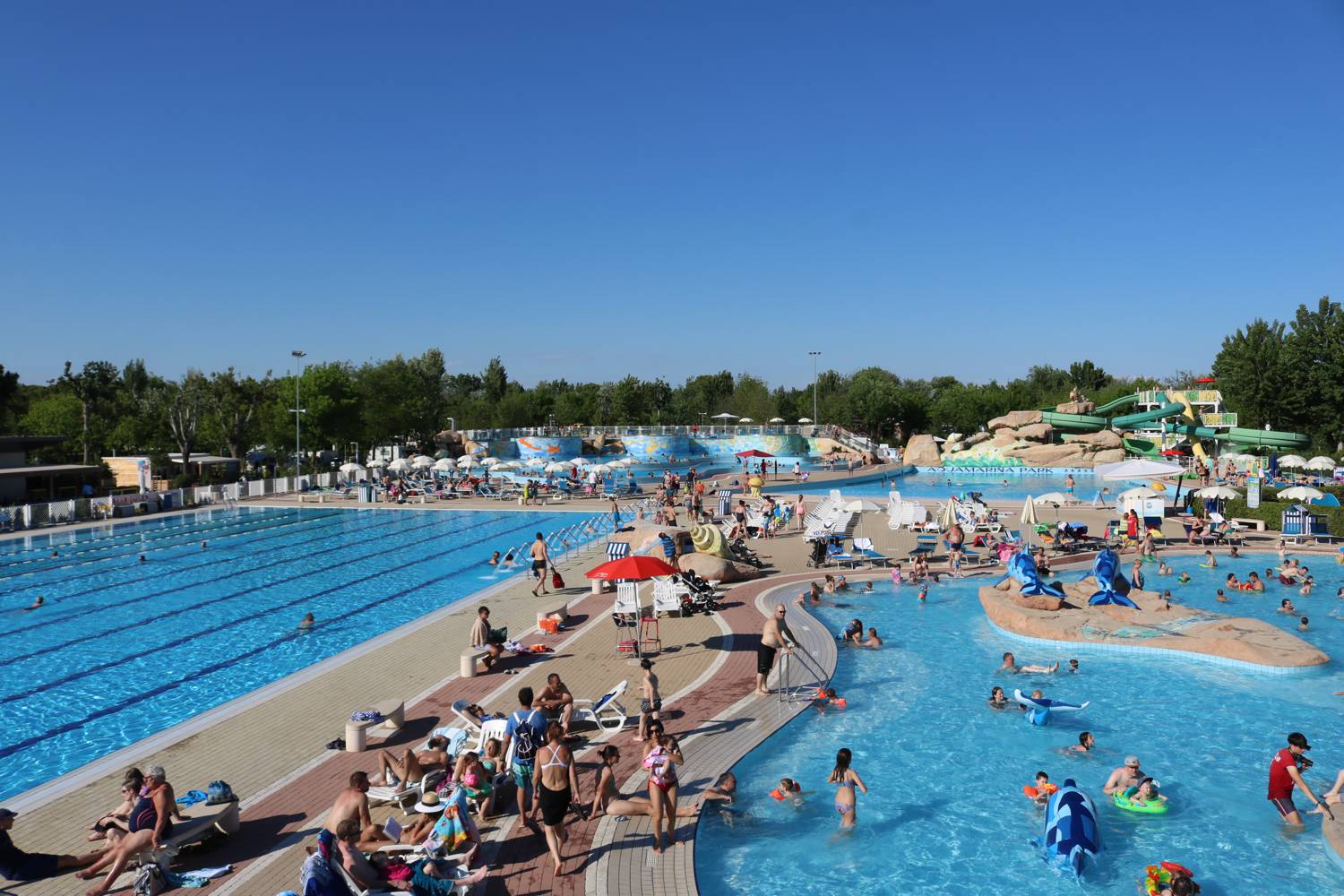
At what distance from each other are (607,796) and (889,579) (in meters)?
12.6

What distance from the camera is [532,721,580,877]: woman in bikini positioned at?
6.66 m

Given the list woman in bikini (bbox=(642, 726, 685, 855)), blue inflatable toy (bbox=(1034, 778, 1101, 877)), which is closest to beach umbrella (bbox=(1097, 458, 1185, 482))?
blue inflatable toy (bbox=(1034, 778, 1101, 877))

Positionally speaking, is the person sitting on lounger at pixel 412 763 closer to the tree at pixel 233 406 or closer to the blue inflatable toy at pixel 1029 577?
the blue inflatable toy at pixel 1029 577

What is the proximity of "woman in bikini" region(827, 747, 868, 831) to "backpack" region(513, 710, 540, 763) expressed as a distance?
9.99ft

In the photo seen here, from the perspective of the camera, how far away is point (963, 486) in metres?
42.2

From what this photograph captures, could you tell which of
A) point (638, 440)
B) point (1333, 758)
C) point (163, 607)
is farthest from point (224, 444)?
point (1333, 758)

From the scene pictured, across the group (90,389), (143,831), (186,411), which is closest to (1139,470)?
(143,831)

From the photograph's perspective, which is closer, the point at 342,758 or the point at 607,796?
the point at 607,796

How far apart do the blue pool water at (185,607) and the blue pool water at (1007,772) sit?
867 cm

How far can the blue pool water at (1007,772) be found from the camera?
23.9 ft

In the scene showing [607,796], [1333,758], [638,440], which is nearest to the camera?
[607,796]

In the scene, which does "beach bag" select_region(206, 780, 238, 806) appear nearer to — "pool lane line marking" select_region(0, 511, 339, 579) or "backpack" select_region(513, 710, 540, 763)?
"backpack" select_region(513, 710, 540, 763)

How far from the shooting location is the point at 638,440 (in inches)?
2464

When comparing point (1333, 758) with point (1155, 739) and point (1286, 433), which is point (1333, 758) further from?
point (1286, 433)
